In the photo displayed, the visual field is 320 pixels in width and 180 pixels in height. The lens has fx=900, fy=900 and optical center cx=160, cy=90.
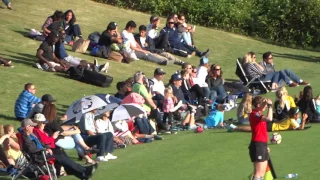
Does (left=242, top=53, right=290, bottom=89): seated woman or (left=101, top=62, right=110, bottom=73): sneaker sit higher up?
(left=242, top=53, right=290, bottom=89): seated woman

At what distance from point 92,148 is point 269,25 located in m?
20.6

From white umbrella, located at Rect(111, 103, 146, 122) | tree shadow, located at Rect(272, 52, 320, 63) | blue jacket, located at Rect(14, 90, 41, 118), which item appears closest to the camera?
white umbrella, located at Rect(111, 103, 146, 122)

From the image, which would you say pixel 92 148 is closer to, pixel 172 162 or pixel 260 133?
pixel 172 162

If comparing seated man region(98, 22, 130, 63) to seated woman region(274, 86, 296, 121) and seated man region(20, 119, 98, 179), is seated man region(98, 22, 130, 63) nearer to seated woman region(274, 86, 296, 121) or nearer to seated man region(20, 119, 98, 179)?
seated woman region(274, 86, 296, 121)

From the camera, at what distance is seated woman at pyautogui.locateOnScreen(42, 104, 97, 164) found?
16531 millimetres

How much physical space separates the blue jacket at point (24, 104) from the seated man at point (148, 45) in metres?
9.49

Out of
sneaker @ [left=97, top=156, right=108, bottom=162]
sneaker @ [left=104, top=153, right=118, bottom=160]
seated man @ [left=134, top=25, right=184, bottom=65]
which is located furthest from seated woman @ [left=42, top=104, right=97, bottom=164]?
seated man @ [left=134, top=25, right=184, bottom=65]

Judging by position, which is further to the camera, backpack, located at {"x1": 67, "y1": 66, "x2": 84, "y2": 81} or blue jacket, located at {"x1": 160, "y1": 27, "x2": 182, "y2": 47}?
blue jacket, located at {"x1": 160, "y1": 27, "x2": 182, "y2": 47}

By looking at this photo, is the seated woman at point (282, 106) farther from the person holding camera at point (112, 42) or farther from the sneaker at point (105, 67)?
the person holding camera at point (112, 42)

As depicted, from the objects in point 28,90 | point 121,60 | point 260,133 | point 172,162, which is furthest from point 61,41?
point 260,133

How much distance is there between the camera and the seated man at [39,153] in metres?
15.1

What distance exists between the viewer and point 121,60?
2747 centimetres

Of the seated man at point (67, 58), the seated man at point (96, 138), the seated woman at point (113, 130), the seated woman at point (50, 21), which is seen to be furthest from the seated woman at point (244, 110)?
the seated woman at point (50, 21)

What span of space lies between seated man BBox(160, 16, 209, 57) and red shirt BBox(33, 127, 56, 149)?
14716mm
